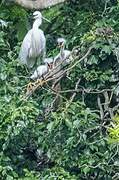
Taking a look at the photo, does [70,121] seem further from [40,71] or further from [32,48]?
[32,48]

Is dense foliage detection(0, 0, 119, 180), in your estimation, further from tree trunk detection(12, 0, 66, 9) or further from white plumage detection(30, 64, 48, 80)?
tree trunk detection(12, 0, 66, 9)

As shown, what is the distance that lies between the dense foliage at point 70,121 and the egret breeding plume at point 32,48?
6 centimetres

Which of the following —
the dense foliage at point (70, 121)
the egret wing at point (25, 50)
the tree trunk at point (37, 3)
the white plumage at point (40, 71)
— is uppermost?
the tree trunk at point (37, 3)

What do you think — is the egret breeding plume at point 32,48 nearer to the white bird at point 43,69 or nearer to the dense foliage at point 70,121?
the dense foliage at point 70,121

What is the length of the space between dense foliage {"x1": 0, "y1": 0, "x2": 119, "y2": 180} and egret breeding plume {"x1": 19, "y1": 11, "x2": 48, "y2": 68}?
0.06 m

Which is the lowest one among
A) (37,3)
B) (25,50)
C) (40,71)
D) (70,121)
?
(70,121)

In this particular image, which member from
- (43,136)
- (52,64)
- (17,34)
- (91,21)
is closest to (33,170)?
(43,136)

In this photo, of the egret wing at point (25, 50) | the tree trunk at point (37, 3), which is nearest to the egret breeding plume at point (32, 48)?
the egret wing at point (25, 50)

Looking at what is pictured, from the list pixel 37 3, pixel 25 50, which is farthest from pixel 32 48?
pixel 37 3

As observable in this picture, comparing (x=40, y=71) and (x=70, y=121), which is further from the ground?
(x=40, y=71)

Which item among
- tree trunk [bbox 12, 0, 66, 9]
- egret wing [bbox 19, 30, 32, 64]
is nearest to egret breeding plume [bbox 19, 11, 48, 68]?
egret wing [bbox 19, 30, 32, 64]

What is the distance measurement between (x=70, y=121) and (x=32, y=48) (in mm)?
838

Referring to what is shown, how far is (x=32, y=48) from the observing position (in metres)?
3.92

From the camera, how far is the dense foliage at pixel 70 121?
3176 millimetres
